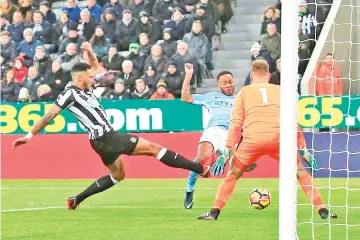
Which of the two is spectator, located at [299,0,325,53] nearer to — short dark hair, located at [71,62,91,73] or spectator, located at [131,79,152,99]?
spectator, located at [131,79,152,99]

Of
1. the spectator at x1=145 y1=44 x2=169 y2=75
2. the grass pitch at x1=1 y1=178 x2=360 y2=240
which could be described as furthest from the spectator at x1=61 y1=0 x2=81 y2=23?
the grass pitch at x1=1 y1=178 x2=360 y2=240

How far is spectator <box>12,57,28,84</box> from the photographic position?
70.6ft

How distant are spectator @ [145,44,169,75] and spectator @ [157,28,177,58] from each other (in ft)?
1.33

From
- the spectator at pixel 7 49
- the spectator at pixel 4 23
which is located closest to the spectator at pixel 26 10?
the spectator at pixel 4 23

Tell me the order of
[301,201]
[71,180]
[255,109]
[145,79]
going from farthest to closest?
[145,79], [71,180], [301,201], [255,109]

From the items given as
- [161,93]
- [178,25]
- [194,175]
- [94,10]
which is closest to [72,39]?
[94,10]

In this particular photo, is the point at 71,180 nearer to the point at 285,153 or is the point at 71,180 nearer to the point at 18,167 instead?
the point at 18,167

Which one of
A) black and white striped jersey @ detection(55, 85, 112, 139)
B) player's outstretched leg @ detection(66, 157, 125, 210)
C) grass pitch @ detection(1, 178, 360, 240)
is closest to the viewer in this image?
grass pitch @ detection(1, 178, 360, 240)

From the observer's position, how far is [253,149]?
10266 millimetres

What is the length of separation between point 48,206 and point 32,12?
11123 millimetres

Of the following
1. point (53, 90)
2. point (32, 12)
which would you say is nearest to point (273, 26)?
point (53, 90)

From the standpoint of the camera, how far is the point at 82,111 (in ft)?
38.2

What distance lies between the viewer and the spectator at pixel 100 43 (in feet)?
69.9

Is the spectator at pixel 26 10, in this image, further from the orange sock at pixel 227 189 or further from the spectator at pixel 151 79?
the orange sock at pixel 227 189
